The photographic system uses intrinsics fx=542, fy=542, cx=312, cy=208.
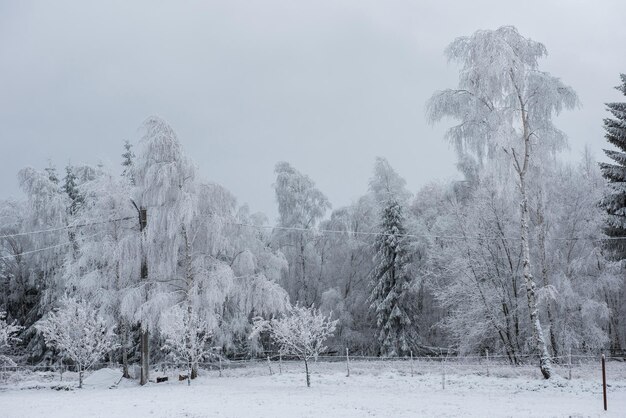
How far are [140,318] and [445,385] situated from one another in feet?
38.3

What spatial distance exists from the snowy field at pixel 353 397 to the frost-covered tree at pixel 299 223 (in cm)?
1757

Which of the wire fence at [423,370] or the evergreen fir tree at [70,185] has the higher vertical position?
the evergreen fir tree at [70,185]

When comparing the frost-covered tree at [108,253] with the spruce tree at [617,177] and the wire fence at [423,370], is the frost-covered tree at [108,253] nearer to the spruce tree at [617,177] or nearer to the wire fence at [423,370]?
the wire fence at [423,370]

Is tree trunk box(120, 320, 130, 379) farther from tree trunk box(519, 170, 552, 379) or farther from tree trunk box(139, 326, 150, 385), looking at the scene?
tree trunk box(519, 170, 552, 379)

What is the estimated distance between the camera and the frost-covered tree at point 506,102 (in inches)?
754

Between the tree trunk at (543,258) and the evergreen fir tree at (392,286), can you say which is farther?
the evergreen fir tree at (392,286)

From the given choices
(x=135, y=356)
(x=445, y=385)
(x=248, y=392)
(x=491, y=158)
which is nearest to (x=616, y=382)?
(x=445, y=385)

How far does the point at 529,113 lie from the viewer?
20375 mm

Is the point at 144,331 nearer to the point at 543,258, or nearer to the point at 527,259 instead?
the point at 527,259

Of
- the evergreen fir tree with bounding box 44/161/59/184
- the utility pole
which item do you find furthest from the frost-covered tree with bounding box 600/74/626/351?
the evergreen fir tree with bounding box 44/161/59/184

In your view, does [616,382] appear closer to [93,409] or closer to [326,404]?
[326,404]

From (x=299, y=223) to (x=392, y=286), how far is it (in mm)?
9122

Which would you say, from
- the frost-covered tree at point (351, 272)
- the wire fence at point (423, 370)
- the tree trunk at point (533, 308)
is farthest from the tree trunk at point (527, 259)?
the frost-covered tree at point (351, 272)

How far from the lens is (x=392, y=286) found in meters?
34.6
